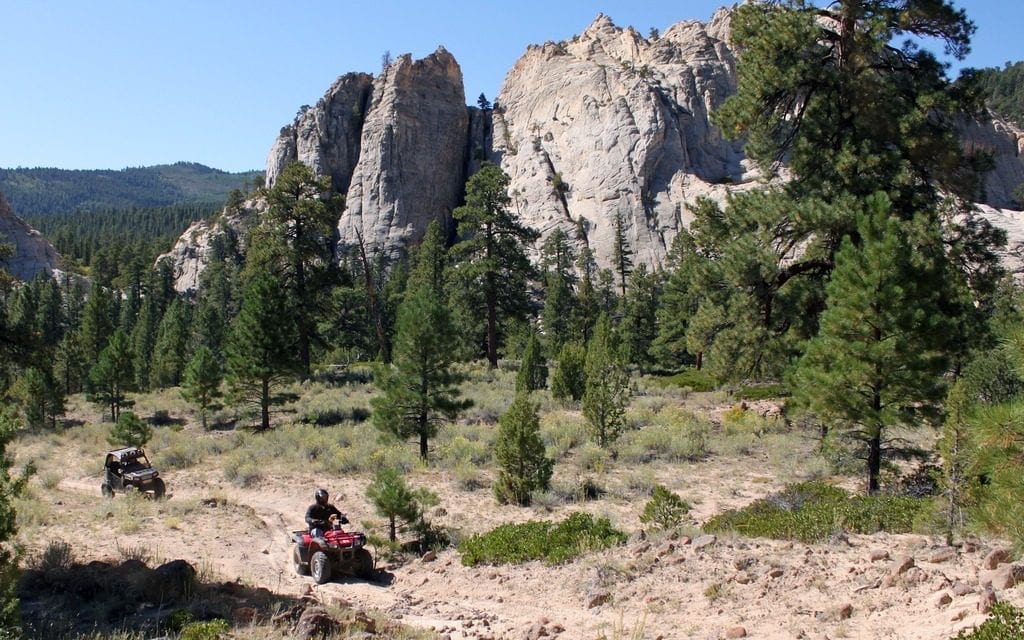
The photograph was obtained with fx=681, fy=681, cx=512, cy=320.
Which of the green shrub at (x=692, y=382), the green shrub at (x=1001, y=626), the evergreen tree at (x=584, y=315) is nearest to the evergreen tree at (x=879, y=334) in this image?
the green shrub at (x=1001, y=626)

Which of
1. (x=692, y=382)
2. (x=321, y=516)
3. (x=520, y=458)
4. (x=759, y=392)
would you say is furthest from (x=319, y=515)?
(x=692, y=382)

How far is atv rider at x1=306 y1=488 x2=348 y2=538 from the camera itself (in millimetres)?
10277

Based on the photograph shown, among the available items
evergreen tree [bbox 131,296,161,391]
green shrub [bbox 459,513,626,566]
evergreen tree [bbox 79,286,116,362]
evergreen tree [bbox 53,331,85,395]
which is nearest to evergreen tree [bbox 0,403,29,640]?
green shrub [bbox 459,513,626,566]

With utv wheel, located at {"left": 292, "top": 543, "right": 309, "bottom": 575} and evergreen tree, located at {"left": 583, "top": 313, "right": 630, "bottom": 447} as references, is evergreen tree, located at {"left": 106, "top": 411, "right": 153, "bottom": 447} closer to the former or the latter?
utv wheel, located at {"left": 292, "top": 543, "right": 309, "bottom": 575}

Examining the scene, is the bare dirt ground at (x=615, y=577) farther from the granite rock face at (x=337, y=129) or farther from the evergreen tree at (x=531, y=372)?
the granite rock face at (x=337, y=129)

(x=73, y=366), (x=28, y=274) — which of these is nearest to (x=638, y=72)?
(x=73, y=366)

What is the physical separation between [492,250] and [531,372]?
6822mm

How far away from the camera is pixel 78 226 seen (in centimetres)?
16638

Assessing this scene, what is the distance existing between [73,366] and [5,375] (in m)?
40.1

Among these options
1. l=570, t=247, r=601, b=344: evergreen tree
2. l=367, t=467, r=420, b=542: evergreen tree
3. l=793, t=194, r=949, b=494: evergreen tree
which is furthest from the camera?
l=570, t=247, r=601, b=344: evergreen tree

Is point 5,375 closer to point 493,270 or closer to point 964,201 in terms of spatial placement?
point 964,201

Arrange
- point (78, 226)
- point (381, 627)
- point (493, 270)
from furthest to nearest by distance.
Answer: point (78, 226), point (493, 270), point (381, 627)

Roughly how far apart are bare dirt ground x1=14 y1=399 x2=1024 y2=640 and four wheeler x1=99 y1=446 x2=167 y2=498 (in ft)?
A: 4.28

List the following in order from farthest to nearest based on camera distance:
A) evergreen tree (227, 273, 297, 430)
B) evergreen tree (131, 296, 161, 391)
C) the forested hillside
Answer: the forested hillside → evergreen tree (131, 296, 161, 391) → evergreen tree (227, 273, 297, 430)
